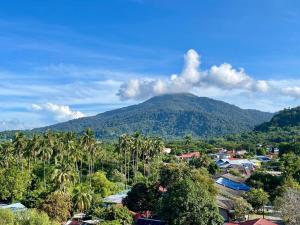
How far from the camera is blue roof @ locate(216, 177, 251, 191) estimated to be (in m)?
78.2

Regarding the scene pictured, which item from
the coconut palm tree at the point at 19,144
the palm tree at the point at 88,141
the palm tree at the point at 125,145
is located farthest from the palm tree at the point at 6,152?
the palm tree at the point at 125,145

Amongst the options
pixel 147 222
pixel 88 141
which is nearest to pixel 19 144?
pixel 88 141

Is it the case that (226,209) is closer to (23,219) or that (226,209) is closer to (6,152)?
(23,219)

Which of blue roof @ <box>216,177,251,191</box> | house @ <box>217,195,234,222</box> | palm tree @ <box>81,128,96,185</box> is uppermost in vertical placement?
palm tree @ <box>81,128,96,185</box>

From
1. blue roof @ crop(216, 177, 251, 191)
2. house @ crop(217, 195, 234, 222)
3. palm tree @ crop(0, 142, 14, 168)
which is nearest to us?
house @ crop(217, 195, 234, 222)

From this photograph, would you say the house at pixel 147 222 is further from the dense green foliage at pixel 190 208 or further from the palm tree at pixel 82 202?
the palm tree at pixel 82 202

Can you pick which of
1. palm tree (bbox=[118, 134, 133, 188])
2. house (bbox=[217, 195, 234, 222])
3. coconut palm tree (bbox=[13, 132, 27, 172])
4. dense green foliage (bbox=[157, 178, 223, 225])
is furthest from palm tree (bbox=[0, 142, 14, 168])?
dense green foliage (bbox=[157, 178, 223, 225])

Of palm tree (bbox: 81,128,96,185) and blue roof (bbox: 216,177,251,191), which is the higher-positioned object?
palm tree (bbox: 81,128,96,185)

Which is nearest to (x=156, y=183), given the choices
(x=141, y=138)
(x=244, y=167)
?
(x=141, y=138)

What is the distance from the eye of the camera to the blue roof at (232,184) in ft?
257

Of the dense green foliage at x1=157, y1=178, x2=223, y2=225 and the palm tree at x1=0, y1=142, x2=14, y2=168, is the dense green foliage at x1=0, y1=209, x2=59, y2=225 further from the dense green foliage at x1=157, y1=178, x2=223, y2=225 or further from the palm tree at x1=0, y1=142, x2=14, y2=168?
the palm tree at x1=0, y1=142, x2=14, y2=168

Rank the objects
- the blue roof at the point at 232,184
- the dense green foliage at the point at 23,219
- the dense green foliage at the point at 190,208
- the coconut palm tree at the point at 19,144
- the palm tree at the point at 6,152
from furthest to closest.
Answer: the palm tree at the point at 6,152 < the coconut palm tree at the point at 19,144 < the blue roof at the point at 232,184 < the dense green foliage at the point at 190,208 < the dense green foliage at the point at 23,219

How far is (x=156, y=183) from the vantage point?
56812mm

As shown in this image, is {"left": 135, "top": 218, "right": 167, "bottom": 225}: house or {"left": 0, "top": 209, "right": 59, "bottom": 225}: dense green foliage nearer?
{"left": 0, "top": 209, "right": 59, "bottom": 225}: dense green foliage
